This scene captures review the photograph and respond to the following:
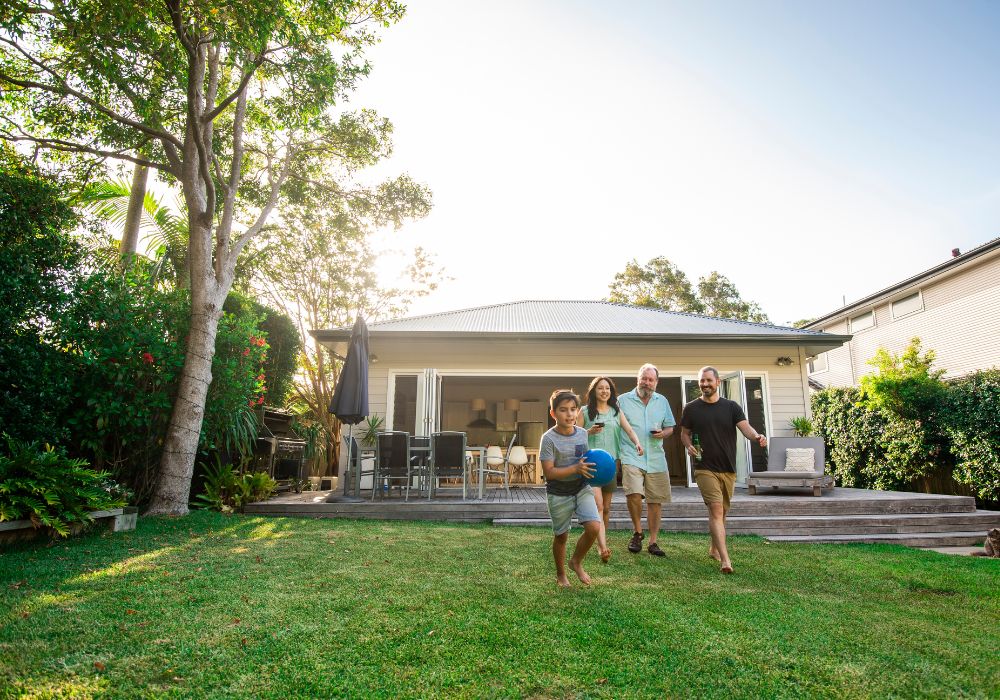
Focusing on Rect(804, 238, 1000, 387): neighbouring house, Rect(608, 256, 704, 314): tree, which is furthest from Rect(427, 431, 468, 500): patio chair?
Rect(608, 256, 704, 314): tree

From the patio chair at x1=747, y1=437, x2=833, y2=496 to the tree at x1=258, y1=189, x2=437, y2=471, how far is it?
9.66m

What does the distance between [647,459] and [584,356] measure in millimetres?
5034

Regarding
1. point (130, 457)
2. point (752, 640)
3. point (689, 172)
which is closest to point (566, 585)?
point (752, 640)

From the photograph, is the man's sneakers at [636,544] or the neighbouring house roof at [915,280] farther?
the neighbouring house roof at [915,280]

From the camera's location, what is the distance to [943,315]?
43.5 ft

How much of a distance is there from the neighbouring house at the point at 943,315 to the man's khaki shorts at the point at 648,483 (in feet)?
35.3

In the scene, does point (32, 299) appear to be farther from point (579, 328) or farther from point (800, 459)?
point (800, 459)

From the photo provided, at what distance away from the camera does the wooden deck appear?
5.58 m

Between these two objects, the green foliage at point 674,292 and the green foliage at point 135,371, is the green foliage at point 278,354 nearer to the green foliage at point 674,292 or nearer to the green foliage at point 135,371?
the green foliage at point 135,371

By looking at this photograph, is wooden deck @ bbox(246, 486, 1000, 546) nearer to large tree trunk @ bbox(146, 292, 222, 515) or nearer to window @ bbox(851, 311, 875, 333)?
large tree trunk @ bbox(146, 292, 222, 515)

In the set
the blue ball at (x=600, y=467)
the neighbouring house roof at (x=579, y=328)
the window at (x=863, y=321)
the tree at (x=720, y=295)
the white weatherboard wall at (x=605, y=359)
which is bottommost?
the blue ball at (x=600, y=467)

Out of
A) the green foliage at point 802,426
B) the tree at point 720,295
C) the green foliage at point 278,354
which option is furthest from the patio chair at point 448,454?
the tree at point 720,295

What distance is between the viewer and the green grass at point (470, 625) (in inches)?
76.2

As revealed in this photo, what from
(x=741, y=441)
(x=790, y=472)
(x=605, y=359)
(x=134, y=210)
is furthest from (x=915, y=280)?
(x=134, y=210)
